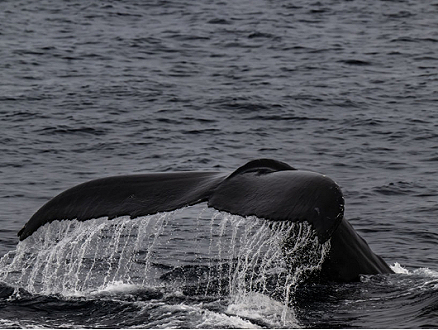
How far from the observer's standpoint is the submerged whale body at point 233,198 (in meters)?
5.09

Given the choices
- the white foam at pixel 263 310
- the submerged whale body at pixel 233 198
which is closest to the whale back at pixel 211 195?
the submerged whale body at pixel 233 198

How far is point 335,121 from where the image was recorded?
15297 mm

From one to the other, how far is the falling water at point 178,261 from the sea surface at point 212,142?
3cm

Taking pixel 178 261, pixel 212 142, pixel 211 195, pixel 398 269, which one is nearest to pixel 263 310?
pixel 211 195

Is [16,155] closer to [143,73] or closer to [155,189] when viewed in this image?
[143,73]

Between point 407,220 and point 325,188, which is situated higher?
point 325,188

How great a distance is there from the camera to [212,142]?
13820 mm

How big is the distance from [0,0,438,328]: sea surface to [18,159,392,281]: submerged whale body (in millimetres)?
137

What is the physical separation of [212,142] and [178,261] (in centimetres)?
577

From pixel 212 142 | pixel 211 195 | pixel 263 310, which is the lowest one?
pixel 212 142

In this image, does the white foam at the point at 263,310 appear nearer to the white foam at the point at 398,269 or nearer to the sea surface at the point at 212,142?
the sea surface at the point at 212,142

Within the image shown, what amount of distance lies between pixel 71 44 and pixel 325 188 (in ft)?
56.3

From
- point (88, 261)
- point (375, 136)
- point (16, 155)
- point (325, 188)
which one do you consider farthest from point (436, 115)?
point (325, 188)

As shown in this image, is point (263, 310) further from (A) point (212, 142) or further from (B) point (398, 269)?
(A) point (212, 142)
